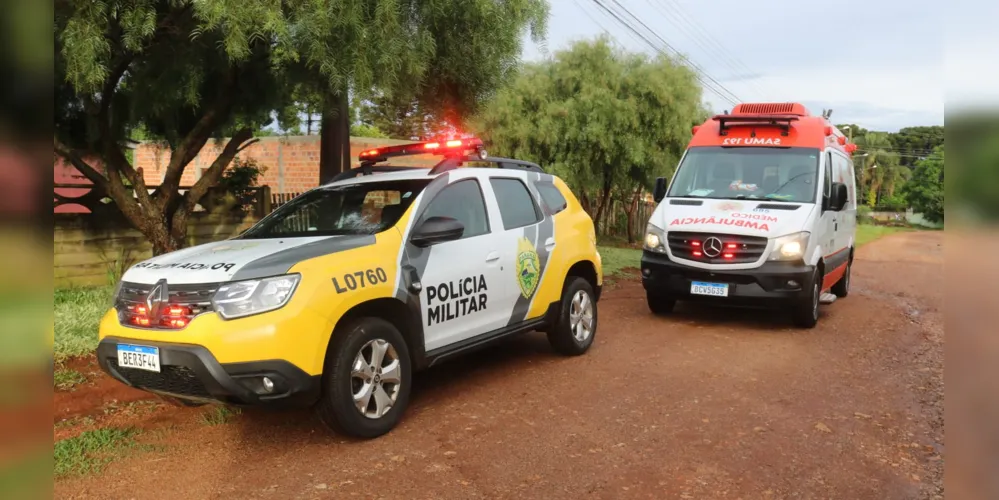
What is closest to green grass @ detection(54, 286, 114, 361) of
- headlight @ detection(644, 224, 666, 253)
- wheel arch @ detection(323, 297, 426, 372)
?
wheel arch @ detection(323, 297, 426, 372)

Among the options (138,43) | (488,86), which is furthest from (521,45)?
(138,43)

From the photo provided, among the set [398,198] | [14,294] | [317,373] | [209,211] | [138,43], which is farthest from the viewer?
[209,211]

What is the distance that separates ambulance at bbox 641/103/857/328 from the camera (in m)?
7.98

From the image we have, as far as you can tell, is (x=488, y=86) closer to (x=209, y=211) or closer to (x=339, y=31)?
(x=339, y=31)

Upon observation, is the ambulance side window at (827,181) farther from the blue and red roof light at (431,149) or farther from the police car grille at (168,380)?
the police car grille at (168,380)

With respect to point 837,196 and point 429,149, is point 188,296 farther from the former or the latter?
point 837,196

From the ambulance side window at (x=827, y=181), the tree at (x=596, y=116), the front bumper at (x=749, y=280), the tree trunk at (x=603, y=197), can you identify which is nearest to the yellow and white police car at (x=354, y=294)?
the front bumper at (x=749, y=280)

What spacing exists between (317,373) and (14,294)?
361 centimetres

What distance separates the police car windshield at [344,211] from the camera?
522 cm

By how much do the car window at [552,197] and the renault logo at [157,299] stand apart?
3.47m

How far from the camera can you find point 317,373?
421 cm

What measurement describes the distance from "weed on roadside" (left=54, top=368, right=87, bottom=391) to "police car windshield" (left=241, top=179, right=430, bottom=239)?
5.70 feet

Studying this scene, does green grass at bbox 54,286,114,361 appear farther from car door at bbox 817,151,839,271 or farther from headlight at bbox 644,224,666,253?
car door at bbox 817,151,839,271

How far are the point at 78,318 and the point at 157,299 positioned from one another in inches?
142
